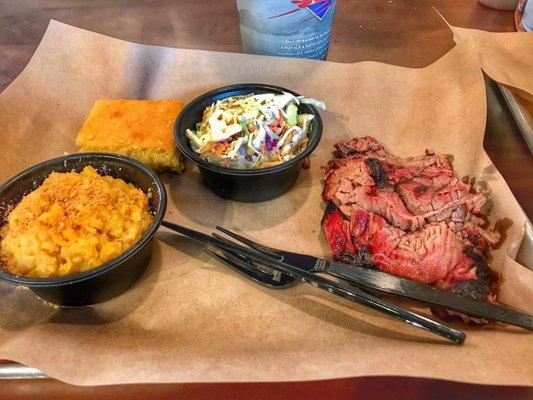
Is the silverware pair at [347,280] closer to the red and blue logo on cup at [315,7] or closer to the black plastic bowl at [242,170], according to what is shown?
the black plastic bowl at [242,170]

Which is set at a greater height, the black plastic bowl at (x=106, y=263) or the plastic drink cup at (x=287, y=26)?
the plastic drink cup at (x=287, y=26)

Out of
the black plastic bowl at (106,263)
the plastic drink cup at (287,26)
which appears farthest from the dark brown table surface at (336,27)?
the black plastic bowl at (106,263)

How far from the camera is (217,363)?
1.33 meters

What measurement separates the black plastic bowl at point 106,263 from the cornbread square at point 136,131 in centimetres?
19

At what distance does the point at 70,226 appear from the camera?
5.24ft

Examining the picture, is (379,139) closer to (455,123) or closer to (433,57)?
(455,123)

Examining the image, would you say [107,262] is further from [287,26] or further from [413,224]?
[287,26]

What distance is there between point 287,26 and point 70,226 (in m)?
1.38

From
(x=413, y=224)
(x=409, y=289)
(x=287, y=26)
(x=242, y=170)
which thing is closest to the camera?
(x=409, y=289)

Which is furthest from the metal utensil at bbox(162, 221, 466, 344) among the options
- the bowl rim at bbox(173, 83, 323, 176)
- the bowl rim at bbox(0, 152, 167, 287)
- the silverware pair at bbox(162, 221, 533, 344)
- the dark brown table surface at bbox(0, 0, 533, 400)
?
the dark brown table surface at bbox(0, 0, 533, 400)

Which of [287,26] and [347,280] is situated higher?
[287,26]

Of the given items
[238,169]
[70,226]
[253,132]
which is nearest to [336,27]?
[253,132]

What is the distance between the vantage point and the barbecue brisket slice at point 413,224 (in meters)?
1.68

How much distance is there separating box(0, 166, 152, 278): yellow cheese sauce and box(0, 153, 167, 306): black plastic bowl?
0.05m
